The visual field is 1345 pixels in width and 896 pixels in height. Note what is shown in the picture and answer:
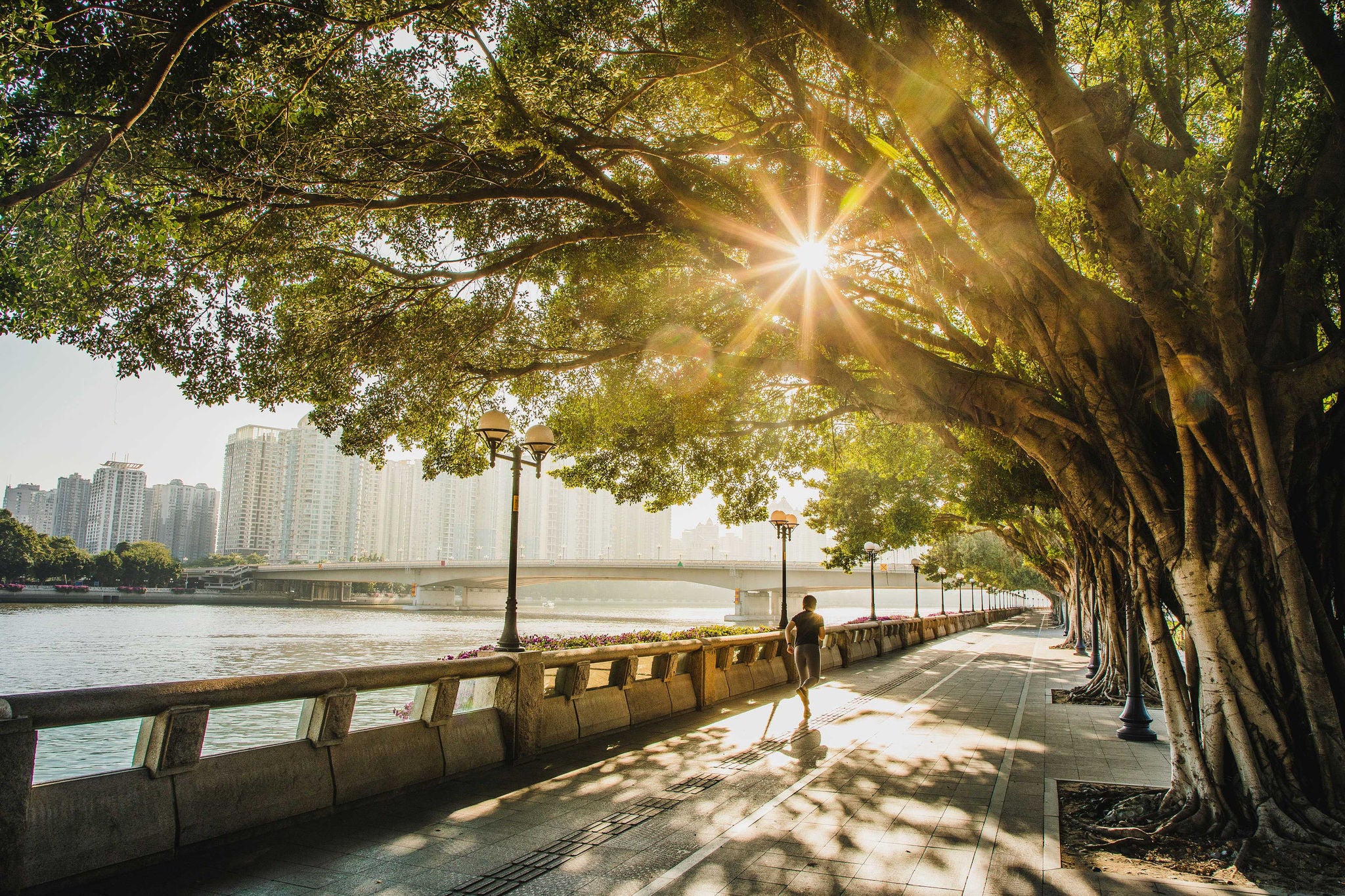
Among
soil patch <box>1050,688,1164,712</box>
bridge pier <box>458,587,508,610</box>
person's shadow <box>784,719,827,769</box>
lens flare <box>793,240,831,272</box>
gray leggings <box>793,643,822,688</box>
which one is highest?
lens flare <box>793,240,831,272</box>

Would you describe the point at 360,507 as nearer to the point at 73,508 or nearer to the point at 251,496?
the point at 251,496

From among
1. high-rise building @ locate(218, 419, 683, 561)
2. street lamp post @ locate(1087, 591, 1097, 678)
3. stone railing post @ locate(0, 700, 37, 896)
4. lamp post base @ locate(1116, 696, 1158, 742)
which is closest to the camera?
stone railing post @ locate(0, 700, 37, 896)

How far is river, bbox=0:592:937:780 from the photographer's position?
1176 cm

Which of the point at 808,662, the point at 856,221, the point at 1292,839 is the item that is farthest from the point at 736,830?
the point at 856,221

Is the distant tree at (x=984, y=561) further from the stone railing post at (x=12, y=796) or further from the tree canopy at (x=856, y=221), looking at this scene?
the stone railing post at (x=12, y=796)

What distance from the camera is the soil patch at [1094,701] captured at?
44.8ft

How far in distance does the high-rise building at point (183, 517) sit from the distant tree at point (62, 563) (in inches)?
1842

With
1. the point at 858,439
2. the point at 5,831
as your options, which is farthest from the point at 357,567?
the point at 5,831

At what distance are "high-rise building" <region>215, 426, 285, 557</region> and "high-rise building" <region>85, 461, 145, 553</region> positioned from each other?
10.4 metres

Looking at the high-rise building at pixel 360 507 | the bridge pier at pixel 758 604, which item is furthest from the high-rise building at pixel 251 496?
the bridge pier at pixel 758 604

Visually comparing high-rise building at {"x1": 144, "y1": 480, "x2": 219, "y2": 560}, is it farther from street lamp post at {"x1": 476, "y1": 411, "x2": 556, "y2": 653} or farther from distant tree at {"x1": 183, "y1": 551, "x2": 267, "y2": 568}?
street lamp post at {"x1": 476, "y1": 411, "x2": 556, "y2": 653}

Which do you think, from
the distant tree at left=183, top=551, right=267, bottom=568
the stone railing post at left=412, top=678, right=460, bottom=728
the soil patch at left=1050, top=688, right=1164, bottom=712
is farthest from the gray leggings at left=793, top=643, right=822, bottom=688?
the distant tree at left=183, top=551, right=267, bottom=568

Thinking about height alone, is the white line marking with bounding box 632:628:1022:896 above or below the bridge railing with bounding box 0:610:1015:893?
below

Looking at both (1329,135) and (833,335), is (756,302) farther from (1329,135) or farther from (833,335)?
(1329,135)
